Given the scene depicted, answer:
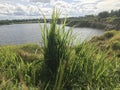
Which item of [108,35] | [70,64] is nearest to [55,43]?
[70,64]

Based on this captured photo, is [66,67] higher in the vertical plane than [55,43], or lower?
lower

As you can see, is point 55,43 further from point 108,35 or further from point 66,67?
point 108,35

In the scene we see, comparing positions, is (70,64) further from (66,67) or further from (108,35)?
(108,35)

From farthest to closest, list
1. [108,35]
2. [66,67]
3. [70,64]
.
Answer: [108,35] < [70,64] < [66,67]

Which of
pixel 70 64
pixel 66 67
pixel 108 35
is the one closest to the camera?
pixel 66 67

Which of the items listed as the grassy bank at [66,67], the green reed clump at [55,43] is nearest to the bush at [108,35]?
the grassy bank at [66,67]

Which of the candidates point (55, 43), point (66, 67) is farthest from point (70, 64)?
point (55, 43)

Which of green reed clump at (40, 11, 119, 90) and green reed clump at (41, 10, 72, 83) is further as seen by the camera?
green reed clump at (41, 10, 72, 83)

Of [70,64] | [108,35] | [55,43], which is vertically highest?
[55,43]

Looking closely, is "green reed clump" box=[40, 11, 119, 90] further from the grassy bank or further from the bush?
the bush

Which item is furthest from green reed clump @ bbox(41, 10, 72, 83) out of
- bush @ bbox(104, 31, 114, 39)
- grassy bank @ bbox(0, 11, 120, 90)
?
bush @ bbox(104, 31, 114, 39)

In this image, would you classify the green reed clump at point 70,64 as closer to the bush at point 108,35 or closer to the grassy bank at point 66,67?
the grassy bank at point 66,67

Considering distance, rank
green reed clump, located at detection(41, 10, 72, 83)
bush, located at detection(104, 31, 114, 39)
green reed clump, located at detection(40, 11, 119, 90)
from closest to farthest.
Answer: green reed clump, located at detection(40, 11, 119, 90)
green reed clump, located at detection(41, 10, 72, 83)
bush, located at detection(104, 31, 114, 39)

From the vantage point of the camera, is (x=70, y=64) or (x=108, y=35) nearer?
(x=70, y=64)
